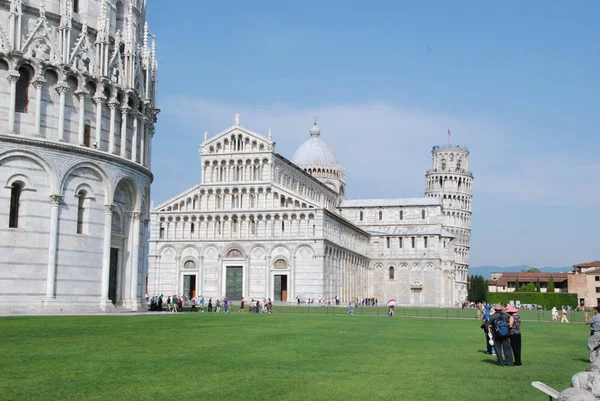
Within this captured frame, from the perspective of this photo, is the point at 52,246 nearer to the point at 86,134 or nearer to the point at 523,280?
the point at 86,134

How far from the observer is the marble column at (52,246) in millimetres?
35531

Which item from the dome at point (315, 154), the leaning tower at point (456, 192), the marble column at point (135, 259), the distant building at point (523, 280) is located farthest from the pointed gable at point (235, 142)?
the distant building at point (523, 280)

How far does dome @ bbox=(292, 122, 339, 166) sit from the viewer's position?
115500mm

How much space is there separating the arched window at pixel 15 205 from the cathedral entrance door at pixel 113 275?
617cm

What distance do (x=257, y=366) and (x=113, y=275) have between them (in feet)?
84.7

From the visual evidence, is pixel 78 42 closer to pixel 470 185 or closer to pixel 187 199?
pixel 187 199

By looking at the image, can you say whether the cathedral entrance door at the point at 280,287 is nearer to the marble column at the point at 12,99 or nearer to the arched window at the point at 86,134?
the arched window at the point at 86,134

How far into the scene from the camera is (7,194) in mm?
34719

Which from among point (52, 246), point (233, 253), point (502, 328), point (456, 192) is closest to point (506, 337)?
point (502, 328)

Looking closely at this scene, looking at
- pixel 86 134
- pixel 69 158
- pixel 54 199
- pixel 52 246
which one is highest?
pixel 86 134

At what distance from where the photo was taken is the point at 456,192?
5157 inches

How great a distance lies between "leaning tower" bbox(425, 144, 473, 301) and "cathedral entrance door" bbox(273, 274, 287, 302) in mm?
53037

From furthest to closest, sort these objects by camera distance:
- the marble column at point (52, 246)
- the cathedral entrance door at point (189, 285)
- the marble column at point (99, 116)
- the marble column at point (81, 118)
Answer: the cathedral entrance door at point (189, 285), the marble column at point (99, 116), the marble column at point (81, 118), the marble column at point (52, 246)

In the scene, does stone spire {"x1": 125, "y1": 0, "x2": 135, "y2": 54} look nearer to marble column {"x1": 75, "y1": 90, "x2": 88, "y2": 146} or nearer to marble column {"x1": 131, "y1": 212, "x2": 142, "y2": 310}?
marble column {"x1": 75, "y1": 90, "x2": 88, "y2": 146}
